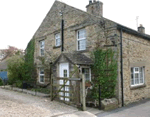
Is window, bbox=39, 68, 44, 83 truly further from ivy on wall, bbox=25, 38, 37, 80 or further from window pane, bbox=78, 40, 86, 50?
window pane, bbox=78, 40, 86, 50

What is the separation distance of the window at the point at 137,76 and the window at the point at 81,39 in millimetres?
3929

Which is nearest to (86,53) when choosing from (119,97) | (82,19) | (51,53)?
(82,19)

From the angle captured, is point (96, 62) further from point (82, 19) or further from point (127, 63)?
point (82, 19)

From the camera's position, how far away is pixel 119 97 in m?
8.95

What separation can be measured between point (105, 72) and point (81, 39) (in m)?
3.45

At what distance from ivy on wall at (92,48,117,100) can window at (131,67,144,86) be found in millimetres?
2368

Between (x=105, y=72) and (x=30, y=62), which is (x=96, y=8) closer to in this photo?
(x=105, y=72)

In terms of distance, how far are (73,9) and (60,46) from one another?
3.31m

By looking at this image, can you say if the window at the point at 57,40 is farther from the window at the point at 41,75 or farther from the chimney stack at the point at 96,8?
the chimney stack at the point at 96,8

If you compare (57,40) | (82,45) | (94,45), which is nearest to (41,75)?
(57,40)

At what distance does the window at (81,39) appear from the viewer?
11305 millimetres

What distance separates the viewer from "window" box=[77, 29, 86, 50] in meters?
11.3

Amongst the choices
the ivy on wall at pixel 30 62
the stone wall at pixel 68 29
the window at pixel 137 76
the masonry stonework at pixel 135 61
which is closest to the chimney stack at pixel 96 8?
the stone wall at pixel 68 29

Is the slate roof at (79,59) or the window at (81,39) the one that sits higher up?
the window at (81,39)
